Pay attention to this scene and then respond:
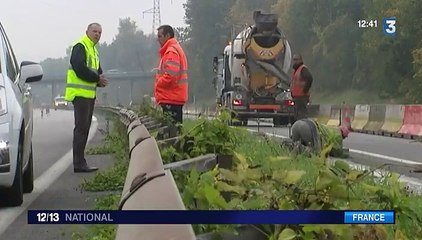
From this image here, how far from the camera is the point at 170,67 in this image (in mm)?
11492

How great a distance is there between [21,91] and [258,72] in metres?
23.2

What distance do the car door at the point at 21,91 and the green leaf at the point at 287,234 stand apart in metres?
5.66

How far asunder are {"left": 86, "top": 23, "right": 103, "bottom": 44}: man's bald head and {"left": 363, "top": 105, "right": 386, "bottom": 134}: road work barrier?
1760 centimetres

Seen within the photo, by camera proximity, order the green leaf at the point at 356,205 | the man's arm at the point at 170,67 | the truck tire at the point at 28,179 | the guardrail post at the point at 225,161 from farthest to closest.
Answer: the man's arm at the point at 170,67 → the truck tire at the point at 28,179 → the guardrail post at the point at 225,161 → the green leaf at the point at 356,205

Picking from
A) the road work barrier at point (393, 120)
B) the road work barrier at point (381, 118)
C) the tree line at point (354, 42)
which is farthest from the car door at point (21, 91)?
the tree line at point (354, 42)

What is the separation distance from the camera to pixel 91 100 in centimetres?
1216

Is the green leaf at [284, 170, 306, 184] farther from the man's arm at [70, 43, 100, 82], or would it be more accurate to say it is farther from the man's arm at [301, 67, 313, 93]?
the man's arm at [301, 67, 313, 93]

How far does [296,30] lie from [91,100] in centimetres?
6613

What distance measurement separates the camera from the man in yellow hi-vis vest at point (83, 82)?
11766 millimetres

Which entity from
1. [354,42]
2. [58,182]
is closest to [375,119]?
[58,182]

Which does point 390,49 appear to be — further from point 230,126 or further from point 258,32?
point 230,126

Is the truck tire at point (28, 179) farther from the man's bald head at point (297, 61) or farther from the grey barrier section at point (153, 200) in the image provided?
the man's bald head at point (297, 61)

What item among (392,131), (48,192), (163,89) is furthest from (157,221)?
(392,131)

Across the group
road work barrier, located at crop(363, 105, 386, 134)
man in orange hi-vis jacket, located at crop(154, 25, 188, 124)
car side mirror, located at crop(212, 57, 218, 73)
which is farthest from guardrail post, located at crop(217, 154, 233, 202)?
car side mirror, located at crop(212, 57, 218, 73)
